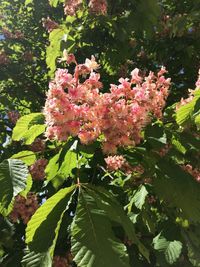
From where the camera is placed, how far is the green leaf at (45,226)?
1581mm

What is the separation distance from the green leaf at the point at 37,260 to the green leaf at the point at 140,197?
2.67 feet

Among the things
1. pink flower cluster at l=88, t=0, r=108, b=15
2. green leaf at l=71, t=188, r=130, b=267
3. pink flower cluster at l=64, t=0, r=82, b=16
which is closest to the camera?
green leaf at l=71, t=188, r=130, b=267

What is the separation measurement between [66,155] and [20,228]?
155 centimetres

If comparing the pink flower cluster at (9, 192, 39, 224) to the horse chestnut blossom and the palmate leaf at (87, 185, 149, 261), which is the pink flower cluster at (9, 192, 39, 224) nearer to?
the horse chestnut blossom

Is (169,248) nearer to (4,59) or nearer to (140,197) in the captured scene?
(140,197)

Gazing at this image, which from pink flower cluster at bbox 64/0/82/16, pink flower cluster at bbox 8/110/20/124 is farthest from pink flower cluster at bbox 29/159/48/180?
pink flower cluster at bbox 64/0/82/16

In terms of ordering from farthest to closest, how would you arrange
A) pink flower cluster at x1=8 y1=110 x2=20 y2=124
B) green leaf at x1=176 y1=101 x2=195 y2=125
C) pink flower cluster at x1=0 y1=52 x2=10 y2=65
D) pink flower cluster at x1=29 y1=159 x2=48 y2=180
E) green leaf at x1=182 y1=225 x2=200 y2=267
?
pink flower cluster at x1=0 y1=52 x2=10 y2=65 < pink flower cluster at x1=8 y1=110 x2=20 y2=124 < pink flower cluster at x1=29 y1=159 x2=48 y2=180 < green leaf at x1=182 y1=225 x2=200 y2=267 < green leaf at x1=176 y1=101 x2=195 y2=125

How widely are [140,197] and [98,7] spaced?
211 cm

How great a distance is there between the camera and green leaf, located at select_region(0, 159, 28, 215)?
164 cm

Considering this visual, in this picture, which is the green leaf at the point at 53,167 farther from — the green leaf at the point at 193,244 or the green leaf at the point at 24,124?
the green leaf at the point at 193,244

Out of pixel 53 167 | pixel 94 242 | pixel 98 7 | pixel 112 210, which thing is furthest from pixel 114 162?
pixel 98 7

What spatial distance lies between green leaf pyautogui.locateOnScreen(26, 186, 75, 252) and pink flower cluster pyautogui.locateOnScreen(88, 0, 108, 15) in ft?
8.70

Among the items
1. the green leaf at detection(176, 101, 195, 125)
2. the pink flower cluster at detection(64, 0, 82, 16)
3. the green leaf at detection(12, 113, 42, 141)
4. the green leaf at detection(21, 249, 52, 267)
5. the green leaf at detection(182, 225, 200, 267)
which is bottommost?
the green leaf at detection(182, 225, 200, 267)

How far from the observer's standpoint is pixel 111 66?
13.9 ft
